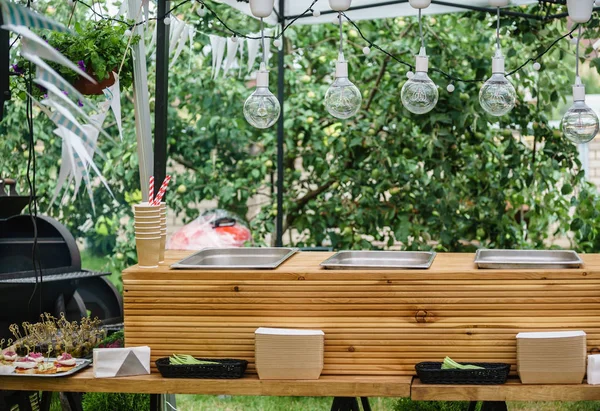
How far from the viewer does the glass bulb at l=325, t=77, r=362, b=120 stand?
9.52ft

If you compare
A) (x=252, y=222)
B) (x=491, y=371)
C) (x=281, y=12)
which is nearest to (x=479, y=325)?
(x=491, y=371)

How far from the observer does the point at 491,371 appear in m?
2.72

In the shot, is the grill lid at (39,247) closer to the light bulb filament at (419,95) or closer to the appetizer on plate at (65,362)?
the appetizer on plate at (65,362)

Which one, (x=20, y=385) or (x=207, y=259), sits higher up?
(x=207, y=259)

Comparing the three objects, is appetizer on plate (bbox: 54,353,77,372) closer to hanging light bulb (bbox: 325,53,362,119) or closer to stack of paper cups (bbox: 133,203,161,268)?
stack of paper cups (bbox: 133,203,161,268)

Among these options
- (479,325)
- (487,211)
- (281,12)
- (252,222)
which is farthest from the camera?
(252,222)

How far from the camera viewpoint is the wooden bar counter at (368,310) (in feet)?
9.27

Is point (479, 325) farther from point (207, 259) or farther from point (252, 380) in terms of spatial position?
point (207, 259)

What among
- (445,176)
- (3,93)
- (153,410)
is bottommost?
(153,410)

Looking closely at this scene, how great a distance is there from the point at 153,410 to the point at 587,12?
2146mm

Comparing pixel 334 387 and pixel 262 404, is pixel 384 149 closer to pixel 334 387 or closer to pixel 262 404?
pixel 262 404

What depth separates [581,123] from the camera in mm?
2799

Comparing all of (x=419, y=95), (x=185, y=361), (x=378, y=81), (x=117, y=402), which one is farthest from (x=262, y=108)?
(x=378, y=81)

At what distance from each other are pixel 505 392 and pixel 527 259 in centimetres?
64
